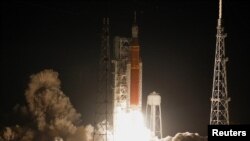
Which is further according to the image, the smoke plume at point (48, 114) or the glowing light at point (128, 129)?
the smoke plume at point (48, 114)

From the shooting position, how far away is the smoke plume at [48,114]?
34.9 meters

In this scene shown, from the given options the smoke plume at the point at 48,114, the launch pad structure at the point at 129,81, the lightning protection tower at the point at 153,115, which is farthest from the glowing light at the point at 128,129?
the smoke plume at the point at 48,114

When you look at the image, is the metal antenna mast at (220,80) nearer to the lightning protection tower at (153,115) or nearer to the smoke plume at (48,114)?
the lightning protection tower at (153,115)

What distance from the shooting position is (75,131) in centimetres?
3569

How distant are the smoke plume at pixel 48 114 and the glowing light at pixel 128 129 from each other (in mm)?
1967

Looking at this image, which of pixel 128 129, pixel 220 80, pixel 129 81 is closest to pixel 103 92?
pixel 129 81

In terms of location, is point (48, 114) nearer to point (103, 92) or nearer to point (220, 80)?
point (103, 92)

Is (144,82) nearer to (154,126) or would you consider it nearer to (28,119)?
(154,126)

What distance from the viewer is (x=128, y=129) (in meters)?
34.5

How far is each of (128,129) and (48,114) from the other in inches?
192

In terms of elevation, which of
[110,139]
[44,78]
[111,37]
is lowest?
[110,139]

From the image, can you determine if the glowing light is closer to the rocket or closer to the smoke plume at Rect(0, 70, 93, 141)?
the rocket

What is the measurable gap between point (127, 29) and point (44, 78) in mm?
6244

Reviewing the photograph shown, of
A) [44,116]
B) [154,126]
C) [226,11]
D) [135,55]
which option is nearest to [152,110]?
[154,126]
